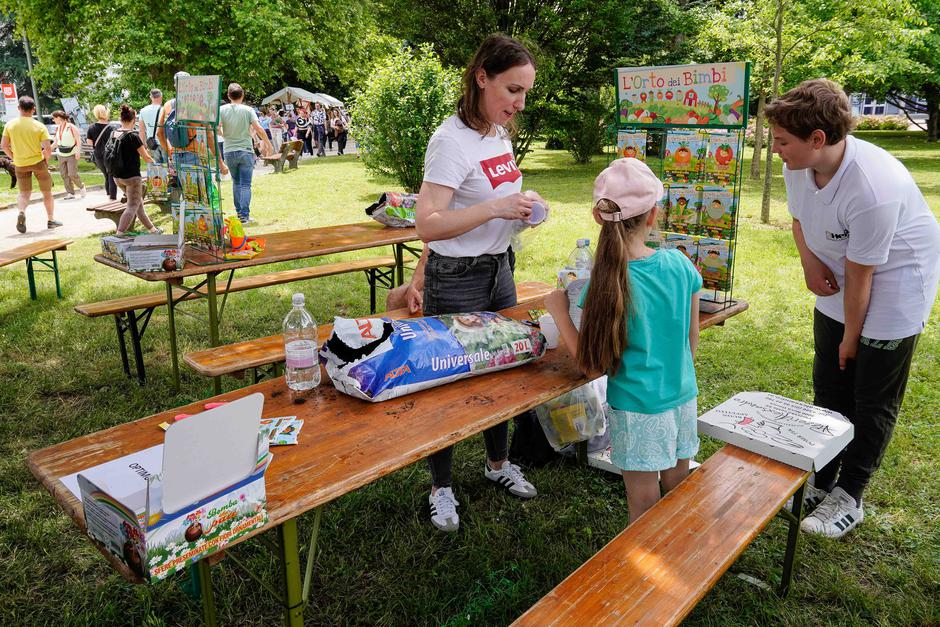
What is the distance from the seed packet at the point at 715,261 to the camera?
3141 millimetres

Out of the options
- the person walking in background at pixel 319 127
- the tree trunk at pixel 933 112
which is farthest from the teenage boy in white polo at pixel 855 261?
the tree trunk at pixel 933 112

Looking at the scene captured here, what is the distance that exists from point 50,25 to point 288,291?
55.6ft

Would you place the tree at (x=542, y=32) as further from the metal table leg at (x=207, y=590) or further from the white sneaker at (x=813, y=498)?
the metal table leg at (x=207, y=590)

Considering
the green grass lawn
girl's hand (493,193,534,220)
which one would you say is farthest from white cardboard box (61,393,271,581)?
girl's hand (493,193,534,220)

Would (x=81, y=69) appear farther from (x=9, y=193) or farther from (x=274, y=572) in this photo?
(x=274, y=572)

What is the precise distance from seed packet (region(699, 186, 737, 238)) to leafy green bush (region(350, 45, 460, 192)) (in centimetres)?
828

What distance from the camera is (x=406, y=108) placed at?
11.2 metres

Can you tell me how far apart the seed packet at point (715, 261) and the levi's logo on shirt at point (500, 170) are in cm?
110

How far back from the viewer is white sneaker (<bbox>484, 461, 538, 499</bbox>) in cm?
326

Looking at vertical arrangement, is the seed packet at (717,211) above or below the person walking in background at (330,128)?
below

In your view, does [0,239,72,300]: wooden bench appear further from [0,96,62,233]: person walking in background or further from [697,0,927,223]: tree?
[697,0,927,223]: tree

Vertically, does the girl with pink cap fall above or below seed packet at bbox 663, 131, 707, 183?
below

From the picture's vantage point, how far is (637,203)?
81.9 inches

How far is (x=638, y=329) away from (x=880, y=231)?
105 cm
